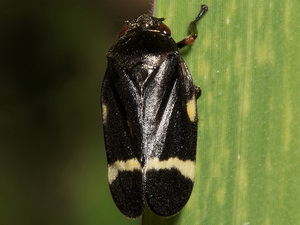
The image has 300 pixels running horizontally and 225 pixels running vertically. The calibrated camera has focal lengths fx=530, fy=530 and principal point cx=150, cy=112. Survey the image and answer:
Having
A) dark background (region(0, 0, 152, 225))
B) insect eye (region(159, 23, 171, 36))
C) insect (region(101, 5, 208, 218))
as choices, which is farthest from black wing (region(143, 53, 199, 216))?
dark background (region(0, 0, 152, 225))

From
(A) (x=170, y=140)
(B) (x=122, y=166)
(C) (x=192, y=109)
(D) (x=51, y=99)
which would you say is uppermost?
(C) (x=192, y=109)

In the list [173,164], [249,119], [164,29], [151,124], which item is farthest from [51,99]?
[249,119]

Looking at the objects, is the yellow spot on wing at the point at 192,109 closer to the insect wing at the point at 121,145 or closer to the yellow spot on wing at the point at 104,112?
the insect wing at the point at 121,145

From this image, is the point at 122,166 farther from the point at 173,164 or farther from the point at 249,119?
the point at 249,119

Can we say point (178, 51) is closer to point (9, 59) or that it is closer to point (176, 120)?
point (176, 120)

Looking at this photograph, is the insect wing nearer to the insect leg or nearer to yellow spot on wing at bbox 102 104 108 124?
yellow spot on wing at bbox 102 104 108 124

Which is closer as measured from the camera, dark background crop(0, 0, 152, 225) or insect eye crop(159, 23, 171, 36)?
insect eye crop(159, 23, 171, 36)

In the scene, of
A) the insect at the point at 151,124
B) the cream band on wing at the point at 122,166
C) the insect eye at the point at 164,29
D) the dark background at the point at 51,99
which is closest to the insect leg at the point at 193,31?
the insect at the point at 151,124

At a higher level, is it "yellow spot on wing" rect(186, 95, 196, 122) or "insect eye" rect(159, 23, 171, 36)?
"insect eye" rect(159, 23, 171, 36)
